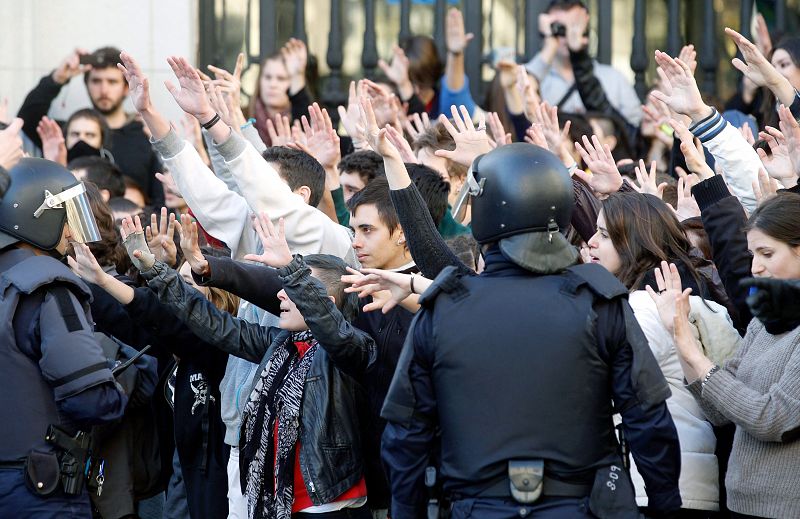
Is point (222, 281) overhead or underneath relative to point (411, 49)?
underneath

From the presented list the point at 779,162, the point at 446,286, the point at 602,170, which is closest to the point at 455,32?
the point at 602,170

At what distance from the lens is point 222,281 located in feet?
16.5

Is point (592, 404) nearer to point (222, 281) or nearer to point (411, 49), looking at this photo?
point (222, 281)

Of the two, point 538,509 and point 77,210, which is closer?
point 538,509

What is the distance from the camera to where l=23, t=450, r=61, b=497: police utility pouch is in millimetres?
4676

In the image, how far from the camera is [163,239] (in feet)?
18.4

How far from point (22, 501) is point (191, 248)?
43.0 inches

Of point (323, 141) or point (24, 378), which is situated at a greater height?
point (323, 141)

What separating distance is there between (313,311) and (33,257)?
3.32 feet

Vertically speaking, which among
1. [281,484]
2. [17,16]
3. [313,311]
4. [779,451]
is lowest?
[281,484]

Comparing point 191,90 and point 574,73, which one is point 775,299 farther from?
point 574,73

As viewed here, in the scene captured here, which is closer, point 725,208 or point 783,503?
point 783,503

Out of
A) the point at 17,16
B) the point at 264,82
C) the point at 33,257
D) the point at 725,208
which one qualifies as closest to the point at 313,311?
the point at 33,257

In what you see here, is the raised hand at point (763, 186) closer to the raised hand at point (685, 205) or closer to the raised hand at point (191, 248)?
the raised hand at point (685, 205)
